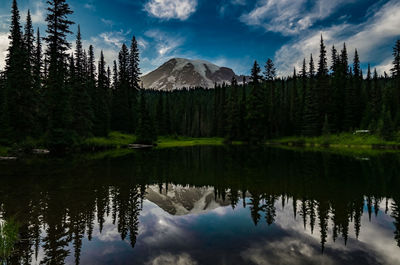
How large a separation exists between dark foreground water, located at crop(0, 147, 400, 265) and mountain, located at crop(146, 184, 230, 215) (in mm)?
Result: 49

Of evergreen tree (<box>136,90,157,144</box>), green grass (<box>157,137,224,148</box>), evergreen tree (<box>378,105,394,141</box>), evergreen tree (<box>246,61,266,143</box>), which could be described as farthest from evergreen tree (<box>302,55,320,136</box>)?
evergreen tree (<box>136,90,157,144</box>)

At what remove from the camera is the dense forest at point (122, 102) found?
3419cm

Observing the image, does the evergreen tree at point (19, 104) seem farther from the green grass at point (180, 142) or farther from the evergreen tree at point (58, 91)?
the green grass at point (180, 142)

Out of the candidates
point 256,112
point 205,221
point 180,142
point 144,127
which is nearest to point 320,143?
point 256,112

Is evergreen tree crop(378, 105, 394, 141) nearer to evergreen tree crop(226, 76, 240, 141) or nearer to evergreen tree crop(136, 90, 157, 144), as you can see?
evergreen tree crop(226, 76, 240, 141)

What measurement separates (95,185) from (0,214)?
16.9 ft

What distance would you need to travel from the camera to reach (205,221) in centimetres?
873

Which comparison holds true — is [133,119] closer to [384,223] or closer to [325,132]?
[325,132]

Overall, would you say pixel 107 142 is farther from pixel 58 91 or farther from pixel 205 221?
pixel 205 221

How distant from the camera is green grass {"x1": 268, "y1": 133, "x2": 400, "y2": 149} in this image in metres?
47.5

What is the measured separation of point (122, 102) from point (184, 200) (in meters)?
51.6

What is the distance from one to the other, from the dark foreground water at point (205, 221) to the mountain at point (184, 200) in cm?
5

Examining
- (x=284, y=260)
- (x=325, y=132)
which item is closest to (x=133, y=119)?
(x=325, y=132)

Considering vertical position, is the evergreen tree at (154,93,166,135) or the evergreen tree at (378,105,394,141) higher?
the evergreen tree at (154,93,166,135)
